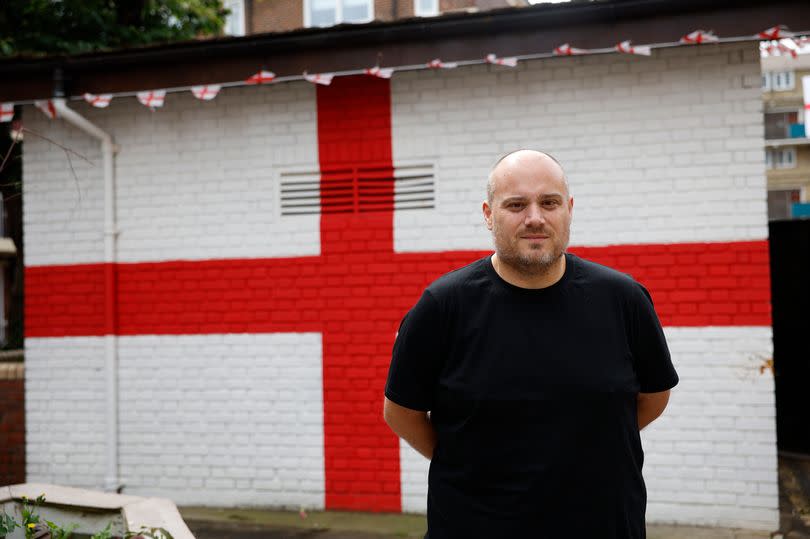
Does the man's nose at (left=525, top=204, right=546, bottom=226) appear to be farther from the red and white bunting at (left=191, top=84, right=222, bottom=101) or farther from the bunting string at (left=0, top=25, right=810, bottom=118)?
the red and white bunting at (left=191, top=84, right=222, bottom=101)

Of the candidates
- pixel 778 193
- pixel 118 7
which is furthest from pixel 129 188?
pixel 778 193

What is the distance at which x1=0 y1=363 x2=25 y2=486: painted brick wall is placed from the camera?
6.27m

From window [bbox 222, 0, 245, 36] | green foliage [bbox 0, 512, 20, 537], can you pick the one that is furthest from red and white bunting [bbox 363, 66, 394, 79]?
window [bbox 222, 0, 245, 36]

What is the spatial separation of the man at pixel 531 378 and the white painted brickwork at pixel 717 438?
10.1 feet

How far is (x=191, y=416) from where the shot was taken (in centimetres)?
596

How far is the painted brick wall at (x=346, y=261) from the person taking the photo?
509 cm

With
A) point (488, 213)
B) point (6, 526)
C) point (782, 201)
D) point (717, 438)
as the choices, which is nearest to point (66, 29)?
point (6, 526)

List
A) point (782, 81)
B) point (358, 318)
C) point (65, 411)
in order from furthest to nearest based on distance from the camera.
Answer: point (782, 81) < point (65, 411) < point (358, 318)

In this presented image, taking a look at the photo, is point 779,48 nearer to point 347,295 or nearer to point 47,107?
point 347,295

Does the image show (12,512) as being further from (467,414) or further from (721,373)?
(721,373)

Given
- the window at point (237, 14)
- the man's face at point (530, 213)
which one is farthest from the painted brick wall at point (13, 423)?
the window at point (237, 14)

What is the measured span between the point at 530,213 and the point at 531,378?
478mm

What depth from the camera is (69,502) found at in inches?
148

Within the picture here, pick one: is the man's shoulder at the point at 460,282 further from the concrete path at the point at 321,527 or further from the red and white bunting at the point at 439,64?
the concrete path at the point at 321,527
